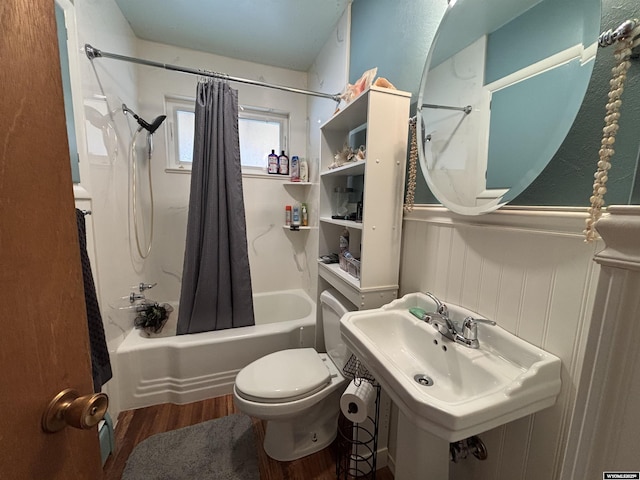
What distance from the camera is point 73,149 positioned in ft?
3.67

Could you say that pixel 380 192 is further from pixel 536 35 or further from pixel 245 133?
pixel 245 133

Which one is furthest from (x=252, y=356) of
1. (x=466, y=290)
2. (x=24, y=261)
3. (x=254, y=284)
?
(x=24, y=261)

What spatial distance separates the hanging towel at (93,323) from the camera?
3.16 ft

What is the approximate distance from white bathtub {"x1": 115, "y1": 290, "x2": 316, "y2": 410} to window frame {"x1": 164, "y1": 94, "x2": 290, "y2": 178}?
4.40ft

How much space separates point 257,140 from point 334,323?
6.07 ft

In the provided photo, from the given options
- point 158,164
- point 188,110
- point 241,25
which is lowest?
point 158,164

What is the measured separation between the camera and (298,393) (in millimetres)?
1147

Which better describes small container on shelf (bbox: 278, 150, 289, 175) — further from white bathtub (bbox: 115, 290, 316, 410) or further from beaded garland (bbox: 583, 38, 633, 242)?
beaded garland (bbox: 583, 38, 633, 242)

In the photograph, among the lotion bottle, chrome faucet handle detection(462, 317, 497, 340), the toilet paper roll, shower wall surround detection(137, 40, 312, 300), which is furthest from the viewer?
the lotion bottle

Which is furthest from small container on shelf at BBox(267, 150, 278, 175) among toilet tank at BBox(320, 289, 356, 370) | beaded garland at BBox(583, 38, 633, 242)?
beaded garland at BBox(583, 38, 633, 242)

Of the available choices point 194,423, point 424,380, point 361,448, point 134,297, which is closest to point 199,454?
point 194,423

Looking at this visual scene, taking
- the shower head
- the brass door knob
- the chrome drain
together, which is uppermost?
the shower head

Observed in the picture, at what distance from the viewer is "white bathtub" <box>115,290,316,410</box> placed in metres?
1.54

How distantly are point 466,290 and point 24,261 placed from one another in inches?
42.6
